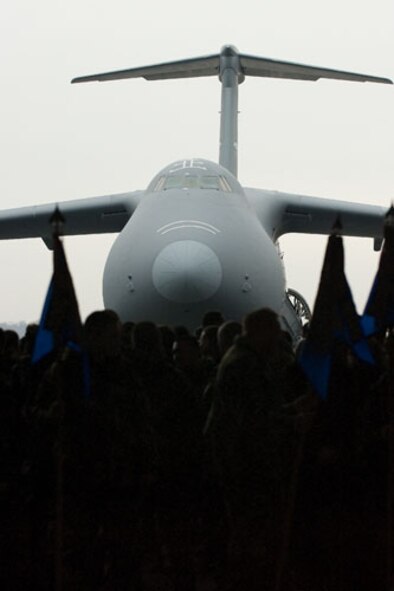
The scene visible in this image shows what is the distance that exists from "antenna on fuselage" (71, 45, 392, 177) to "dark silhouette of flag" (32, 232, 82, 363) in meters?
13.0

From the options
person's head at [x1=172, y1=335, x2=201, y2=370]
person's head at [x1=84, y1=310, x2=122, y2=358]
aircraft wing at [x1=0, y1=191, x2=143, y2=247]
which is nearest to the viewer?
person's head at [x1=84, y1=310, x2=122, y2=358]

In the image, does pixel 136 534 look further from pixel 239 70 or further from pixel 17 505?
pixel 239 70

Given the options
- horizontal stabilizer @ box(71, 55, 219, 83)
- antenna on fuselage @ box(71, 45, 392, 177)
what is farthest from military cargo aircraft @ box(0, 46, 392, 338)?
horizontal stabilizer @ box(71, 55, 219, 83)

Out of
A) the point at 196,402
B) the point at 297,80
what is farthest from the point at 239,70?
the point at 196,402

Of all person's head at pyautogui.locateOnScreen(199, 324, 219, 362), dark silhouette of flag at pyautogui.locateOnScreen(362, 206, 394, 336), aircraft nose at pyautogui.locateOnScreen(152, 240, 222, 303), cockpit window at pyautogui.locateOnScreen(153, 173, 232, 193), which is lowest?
person's head at pyautogui.locateOnScreen(199, 324, 219, 362)

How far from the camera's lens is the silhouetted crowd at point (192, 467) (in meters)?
5.26

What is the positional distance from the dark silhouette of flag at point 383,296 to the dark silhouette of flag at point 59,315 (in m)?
2.09

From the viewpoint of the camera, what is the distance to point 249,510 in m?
5.31

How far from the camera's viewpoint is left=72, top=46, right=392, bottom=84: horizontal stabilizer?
19.6 meters

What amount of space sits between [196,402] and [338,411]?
2.68 ft

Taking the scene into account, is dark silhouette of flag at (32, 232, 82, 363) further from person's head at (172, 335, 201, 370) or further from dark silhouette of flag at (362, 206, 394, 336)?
dark silhouette of flag at (362, 206, 394, 336)

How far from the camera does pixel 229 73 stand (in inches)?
773

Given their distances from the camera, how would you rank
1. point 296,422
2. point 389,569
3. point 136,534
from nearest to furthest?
point 296,422 → point 136,534 → point 389,569

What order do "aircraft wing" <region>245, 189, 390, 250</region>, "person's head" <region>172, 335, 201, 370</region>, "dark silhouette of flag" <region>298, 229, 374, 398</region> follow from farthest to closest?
"aircraft wing" <region>245, 189, 390, 250</region> < "person's head" <region>172, 335, 201, 370</region> < "dark silhouette of flag" <region>298, 229, 374, 398</region>
